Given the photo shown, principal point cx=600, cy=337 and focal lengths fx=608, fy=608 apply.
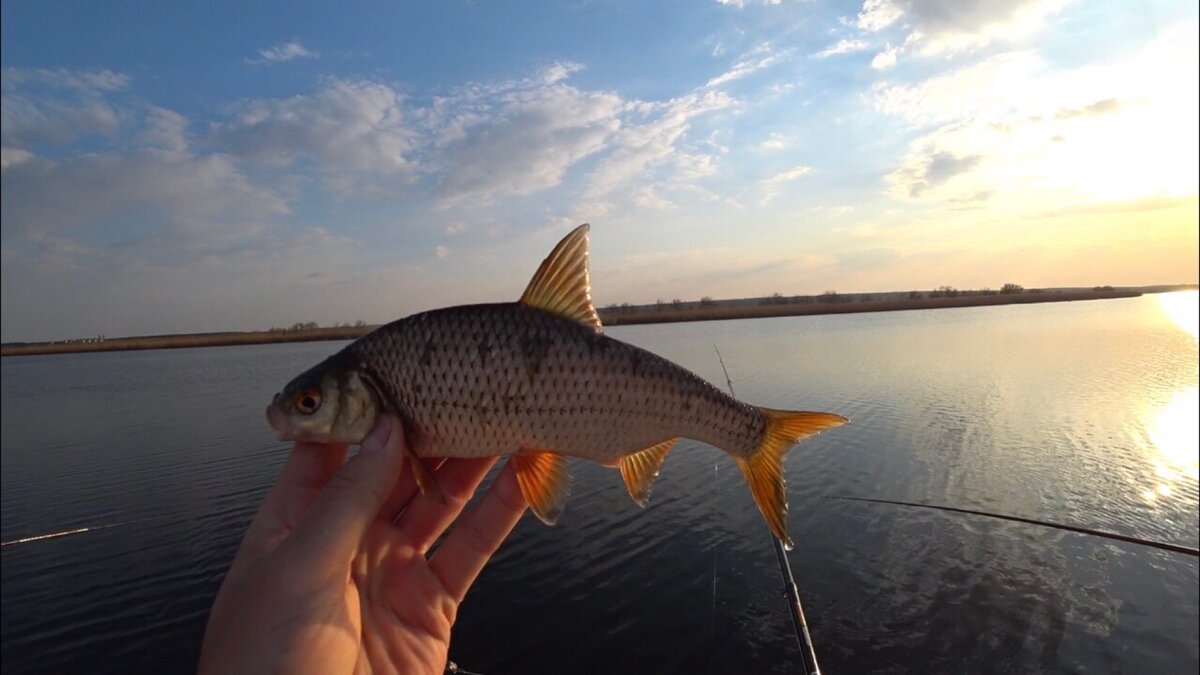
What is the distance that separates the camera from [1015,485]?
11.3m

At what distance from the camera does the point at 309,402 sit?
2.80 meters

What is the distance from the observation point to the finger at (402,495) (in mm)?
3359

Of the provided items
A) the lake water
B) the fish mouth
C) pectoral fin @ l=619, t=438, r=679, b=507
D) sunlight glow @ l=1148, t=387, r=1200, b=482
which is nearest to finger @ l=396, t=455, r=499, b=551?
pectoral fin @ l=619, t=438, r=679, b=507

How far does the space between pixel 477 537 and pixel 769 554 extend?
6.93m

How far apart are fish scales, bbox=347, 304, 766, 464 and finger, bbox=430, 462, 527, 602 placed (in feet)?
1.93

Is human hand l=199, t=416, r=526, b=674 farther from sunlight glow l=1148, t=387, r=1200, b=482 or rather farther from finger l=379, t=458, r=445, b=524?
sunlight glow l=1148, t=387, r=1200, b=482

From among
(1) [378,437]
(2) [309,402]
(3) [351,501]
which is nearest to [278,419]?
(2) [309,402]

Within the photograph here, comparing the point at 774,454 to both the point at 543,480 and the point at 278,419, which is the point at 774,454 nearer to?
the point at 543,480

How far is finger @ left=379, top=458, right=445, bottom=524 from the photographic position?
11.0 feet

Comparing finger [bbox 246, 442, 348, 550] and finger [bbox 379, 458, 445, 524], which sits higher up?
finger [bbox 246, 442, 348, 550]

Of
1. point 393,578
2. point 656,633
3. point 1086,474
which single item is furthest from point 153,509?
point 1086,474

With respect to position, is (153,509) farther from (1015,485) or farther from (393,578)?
(1015,485)

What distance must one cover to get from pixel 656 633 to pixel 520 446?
18.8ft

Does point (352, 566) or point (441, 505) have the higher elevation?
point (441, 505)
